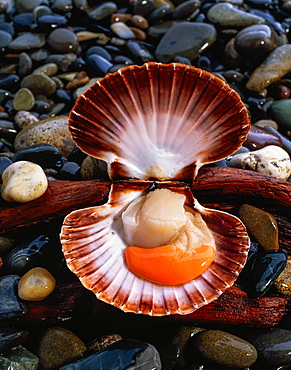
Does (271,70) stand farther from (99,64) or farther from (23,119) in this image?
(23,119)

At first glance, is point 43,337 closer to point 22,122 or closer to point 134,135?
point 134,135

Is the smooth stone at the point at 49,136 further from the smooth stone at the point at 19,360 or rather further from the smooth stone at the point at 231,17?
the smooth stone at the point at 231,17

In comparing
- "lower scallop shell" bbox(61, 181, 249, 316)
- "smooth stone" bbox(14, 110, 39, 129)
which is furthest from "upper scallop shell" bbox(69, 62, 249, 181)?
"smooth stone" bbox(14, 110, 39, 129)

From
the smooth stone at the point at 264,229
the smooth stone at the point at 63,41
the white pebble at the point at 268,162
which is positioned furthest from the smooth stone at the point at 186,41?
the smooth stone at the point at 264,229

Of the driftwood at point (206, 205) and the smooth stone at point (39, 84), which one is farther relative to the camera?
the smooth stone at point (39, 84)

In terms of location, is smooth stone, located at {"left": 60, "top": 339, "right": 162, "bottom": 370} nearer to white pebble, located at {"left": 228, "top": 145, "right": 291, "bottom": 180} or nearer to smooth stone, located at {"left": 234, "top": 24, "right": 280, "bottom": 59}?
white pebble, located at {"left": 228, "top": 145, "right": 291, "bottom": 180}

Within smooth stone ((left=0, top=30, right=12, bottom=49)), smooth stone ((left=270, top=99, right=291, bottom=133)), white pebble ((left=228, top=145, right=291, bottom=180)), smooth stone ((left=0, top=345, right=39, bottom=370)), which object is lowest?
smooth stone ((left=0, top=345, right=39, bottom=370))
